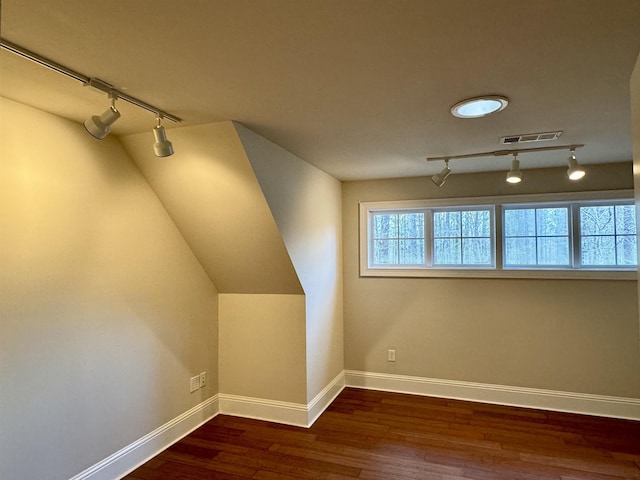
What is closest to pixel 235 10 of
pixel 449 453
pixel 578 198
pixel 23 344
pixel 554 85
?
pixel 554 85

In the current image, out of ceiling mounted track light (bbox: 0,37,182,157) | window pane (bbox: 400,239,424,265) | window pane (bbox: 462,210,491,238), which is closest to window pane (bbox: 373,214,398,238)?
window pane (bbox: 400,239,424,265)

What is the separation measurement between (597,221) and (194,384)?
385cm

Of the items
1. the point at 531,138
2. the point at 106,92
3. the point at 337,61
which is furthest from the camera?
the point at 531,138

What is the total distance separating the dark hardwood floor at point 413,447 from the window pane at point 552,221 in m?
1.64

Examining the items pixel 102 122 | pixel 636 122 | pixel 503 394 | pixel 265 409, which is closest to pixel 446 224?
pixel 503 394

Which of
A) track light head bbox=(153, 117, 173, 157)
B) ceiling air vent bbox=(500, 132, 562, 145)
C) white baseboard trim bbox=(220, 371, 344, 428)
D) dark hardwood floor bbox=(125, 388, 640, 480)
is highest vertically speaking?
ceiling air vent bbox=(500, 132, 562, 145)

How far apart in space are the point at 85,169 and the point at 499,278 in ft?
11.5

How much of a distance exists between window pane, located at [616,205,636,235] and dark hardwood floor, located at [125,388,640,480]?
5.39 feet

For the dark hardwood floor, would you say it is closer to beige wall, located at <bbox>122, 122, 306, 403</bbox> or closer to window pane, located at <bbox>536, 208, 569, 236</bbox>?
beige wall, located at <bbox>122, 122, 306, 403</bbox>

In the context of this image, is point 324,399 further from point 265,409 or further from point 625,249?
point 625,249

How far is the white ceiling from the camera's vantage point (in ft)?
4.00

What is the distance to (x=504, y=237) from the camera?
148 inches

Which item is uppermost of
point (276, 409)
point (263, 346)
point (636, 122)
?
point (636, 122)

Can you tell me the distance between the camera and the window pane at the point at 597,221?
3.49 meters
